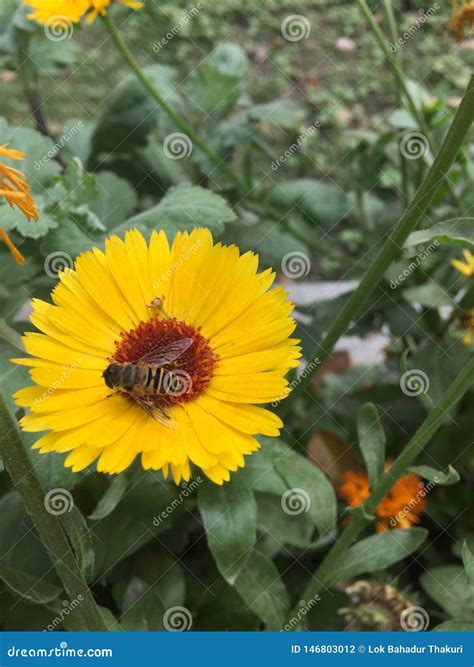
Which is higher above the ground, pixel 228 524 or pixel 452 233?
pixel 452 233

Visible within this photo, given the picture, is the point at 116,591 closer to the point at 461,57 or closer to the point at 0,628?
the point at 0,628

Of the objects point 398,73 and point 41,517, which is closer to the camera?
point 41,517

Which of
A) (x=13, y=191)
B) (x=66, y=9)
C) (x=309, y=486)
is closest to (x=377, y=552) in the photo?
(x=309, y=486)
